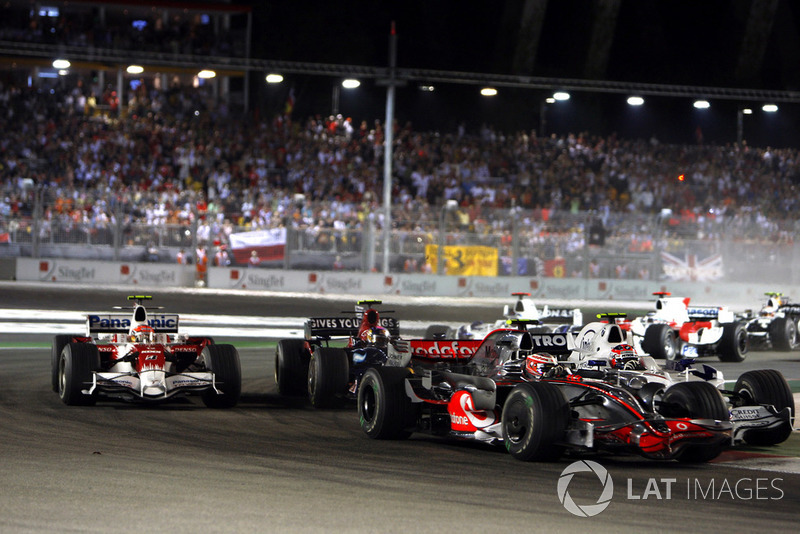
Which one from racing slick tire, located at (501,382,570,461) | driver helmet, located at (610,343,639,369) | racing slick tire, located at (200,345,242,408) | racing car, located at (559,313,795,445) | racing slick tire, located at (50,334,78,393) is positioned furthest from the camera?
racing slick tire, located at (50,334,78,393)

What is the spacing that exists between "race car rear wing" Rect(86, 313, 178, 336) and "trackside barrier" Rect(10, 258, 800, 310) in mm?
16045

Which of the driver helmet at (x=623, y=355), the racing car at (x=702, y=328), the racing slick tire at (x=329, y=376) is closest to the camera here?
the driver helmet at (x=623, y=355)

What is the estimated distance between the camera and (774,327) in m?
21.5

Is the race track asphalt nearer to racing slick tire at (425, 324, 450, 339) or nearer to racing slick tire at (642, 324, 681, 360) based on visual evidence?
racing slick tire at (425, 324, 450, 339)

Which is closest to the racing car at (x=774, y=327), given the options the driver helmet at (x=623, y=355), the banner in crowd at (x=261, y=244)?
the driver helmet at (x=623, y=355)

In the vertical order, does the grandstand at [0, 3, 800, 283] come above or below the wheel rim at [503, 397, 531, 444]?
above

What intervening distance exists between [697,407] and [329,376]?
4.93m

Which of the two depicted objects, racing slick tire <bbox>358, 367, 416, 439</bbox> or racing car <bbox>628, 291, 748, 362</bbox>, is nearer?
racing slick tire <bbox>358, 367, 416, 439</bbox>

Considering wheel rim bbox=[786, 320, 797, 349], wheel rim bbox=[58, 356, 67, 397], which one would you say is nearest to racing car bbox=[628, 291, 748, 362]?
wheel rim bbox=[786, 320, 797, 349]

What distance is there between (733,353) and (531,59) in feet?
78.4

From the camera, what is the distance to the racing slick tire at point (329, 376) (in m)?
12.9

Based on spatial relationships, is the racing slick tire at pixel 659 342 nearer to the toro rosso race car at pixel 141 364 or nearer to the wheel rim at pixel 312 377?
the wheel rim at pixel 312 377

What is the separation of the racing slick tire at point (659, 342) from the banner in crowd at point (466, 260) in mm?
11899

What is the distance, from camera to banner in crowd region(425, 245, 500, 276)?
2966 cm
